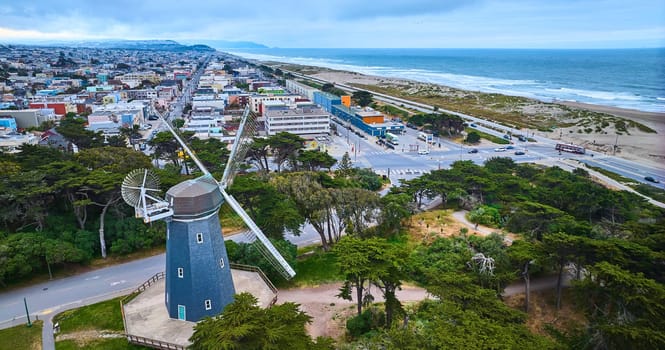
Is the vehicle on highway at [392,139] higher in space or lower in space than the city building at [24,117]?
lower

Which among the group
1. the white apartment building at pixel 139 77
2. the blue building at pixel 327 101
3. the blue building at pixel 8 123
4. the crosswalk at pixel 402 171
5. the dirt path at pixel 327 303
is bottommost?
the dirt path at pixel 327 303

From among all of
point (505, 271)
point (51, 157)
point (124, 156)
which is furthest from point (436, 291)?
point (51, 157)

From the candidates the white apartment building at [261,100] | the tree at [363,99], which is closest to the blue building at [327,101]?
the tree at [363,99]

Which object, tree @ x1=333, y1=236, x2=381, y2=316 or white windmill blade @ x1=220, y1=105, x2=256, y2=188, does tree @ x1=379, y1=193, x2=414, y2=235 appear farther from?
white windmill blade @ x1=220, y1=105, x2=256, y2=188

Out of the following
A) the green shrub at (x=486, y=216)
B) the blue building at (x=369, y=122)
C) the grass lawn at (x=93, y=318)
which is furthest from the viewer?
the blue building at (x=369, y=122)

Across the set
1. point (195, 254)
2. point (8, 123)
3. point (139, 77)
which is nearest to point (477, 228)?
point (195, 254)

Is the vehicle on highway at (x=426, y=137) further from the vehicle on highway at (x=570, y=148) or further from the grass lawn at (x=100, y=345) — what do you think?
the grass lawn at (x=100, y=345)

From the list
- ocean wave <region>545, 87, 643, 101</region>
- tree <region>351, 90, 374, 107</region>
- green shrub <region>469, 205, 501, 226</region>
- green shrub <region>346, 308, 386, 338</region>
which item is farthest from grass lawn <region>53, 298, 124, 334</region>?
ocean wave <region>545, 87, 643, 101</region>

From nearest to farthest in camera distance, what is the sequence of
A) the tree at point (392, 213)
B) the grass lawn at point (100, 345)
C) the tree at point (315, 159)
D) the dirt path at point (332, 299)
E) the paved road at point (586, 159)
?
the grass lawn at point (100, 345)
the dirt path at point (332, 299)
the tree at point (392, 213)
the tree at point (315, 159)
the paved road at point (586, 159)
